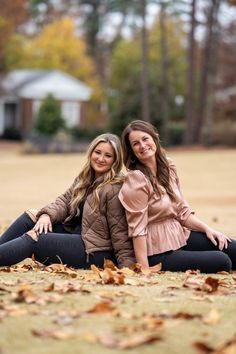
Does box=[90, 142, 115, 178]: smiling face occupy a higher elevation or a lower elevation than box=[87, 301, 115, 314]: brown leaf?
higher

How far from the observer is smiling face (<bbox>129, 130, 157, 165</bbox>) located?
20.4 ft

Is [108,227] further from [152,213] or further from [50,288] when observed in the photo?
[50,288]

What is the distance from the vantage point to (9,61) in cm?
5634

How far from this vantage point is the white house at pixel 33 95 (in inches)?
2073

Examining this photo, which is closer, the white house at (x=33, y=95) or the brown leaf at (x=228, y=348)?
the brown leaf at (x=228, y=348)

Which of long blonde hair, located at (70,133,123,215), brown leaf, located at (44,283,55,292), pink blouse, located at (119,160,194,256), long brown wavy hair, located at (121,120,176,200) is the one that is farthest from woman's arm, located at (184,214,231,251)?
brown leaf, located at (44,283,55,292)

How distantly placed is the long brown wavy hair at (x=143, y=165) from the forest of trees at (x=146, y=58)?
33.7 metres

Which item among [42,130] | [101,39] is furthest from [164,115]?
[101,39]

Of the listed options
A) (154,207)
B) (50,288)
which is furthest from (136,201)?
(50,288)

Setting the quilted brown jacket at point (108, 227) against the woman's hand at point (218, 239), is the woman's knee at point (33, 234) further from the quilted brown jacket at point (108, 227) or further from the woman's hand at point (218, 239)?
the woman's hand at point (218, 239)

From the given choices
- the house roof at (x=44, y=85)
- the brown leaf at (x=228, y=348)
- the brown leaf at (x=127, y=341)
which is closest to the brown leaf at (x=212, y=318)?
the brown leaf at (x=228, y=348)

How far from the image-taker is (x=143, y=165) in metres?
6.33

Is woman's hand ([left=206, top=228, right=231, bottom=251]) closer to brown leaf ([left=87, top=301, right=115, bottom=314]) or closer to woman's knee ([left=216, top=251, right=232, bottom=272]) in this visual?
woman's knee ([left=216, top=251, right=232, bottom=272])

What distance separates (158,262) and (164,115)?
36.6 metres
